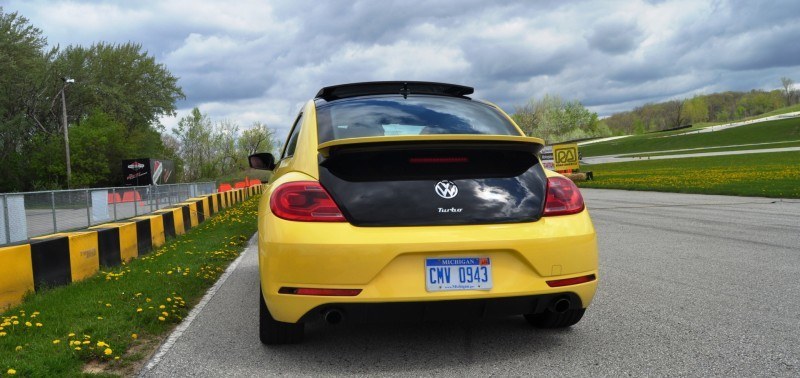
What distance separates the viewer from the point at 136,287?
5.70 metres

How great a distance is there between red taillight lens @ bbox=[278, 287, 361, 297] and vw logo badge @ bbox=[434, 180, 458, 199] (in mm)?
675

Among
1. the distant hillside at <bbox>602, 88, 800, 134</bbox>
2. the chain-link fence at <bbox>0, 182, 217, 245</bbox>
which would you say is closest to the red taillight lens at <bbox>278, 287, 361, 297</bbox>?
the chain-link fence at <bbox>0, 182, 217, 245</bbox>

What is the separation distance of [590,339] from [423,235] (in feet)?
4.67

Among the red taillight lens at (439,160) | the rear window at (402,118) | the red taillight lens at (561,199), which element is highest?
the rear window at (402,118)

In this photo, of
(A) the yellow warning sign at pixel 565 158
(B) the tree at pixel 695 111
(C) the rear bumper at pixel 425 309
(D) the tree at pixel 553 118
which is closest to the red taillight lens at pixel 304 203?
(C) the rear bumper at pixel 425 309

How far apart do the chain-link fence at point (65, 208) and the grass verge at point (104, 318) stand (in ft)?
10.6

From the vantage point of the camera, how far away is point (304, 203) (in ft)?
10.5

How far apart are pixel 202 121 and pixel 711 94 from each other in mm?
154132

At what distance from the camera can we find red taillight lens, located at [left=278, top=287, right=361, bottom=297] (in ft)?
10.2

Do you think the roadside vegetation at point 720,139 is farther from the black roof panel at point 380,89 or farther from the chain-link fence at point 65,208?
the black roof panel at point 380,89

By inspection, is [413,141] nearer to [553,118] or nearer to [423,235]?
[423,235]

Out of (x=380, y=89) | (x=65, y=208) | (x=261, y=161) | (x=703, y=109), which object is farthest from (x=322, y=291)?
(x=703, y=109)

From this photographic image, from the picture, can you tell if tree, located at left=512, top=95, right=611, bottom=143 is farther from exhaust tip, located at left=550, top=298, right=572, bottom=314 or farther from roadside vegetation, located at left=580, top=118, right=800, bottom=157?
exhaust tip, located at left=550, top=298, right=572, bottom=314

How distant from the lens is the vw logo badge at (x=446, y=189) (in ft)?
10.6
